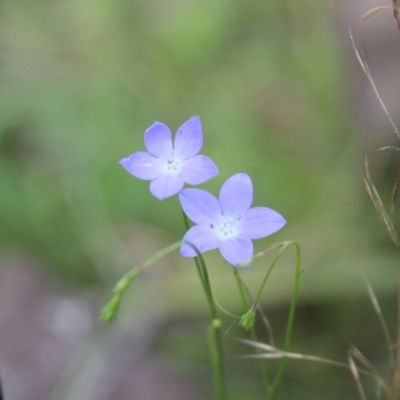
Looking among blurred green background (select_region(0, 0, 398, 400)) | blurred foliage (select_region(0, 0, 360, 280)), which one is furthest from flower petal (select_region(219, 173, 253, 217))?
blurred foliage (select_region(0, 0, 360, 280))

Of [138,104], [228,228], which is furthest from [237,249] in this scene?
[138,104]

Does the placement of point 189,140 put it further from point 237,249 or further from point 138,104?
point 138,104

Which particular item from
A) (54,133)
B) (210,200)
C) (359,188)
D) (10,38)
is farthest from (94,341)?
(10,38)

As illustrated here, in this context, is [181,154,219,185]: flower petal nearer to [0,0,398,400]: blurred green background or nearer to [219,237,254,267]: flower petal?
[219,237,254,267]: flower petal

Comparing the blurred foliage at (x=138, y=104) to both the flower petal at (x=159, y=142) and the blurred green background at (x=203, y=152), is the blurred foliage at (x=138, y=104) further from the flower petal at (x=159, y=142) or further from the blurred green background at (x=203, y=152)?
the flower petal at (x=159, y=142)

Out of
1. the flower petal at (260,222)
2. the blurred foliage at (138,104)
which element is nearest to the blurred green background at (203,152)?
the blurred foliage at (138,104)

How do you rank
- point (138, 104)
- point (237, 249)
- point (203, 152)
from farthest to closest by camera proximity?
point (138, 104) → point (203, 152) → point (237, 249)
